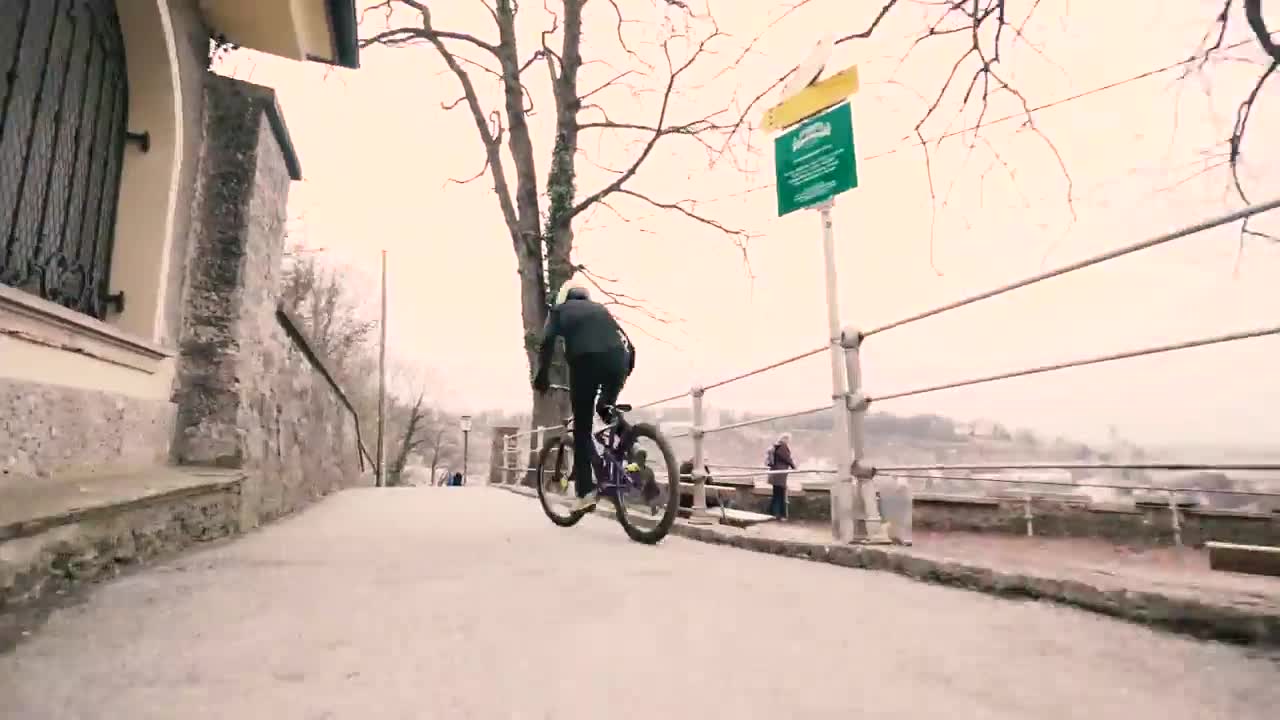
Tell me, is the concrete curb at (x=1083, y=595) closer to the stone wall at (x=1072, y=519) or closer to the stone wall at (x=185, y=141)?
the stone wall at (x=185, y=141)

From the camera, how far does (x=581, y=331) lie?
14.6 ft

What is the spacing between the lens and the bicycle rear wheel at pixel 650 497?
12.9 feet

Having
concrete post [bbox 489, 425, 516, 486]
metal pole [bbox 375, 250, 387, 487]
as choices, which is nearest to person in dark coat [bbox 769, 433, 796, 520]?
concrete post [bbox 489, 425, 516, 486]

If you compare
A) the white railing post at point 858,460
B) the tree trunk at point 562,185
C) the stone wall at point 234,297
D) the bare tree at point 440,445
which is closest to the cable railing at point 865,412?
the white railing post at point 858,460

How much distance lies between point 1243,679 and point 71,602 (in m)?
3.11

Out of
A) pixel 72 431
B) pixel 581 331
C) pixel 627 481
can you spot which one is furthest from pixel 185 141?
pixel 627 481

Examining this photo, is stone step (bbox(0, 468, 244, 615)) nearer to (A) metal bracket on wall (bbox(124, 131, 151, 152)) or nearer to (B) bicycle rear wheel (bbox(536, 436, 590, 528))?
(A) metal bracket on wall (bbox(124, 131, 151, 152))

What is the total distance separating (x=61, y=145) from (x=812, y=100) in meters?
3.74

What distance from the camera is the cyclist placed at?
441 centimetres

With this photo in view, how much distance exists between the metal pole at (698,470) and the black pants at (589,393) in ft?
2.58

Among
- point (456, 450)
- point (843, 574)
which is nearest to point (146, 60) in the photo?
point (843, 574)

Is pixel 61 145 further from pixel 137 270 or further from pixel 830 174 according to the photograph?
pixel 830 174

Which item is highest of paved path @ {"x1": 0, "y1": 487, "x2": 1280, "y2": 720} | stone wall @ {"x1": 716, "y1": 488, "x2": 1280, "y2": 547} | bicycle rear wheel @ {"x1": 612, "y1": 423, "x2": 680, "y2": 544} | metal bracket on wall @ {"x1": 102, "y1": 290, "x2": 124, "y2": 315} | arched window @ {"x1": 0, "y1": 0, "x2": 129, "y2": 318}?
arched window @ {"x1": 0, "y1": 0, "x2": 129, "y2": 318}

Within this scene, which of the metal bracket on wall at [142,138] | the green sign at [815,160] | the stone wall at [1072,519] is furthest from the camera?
the stone wall at [1072,519]
